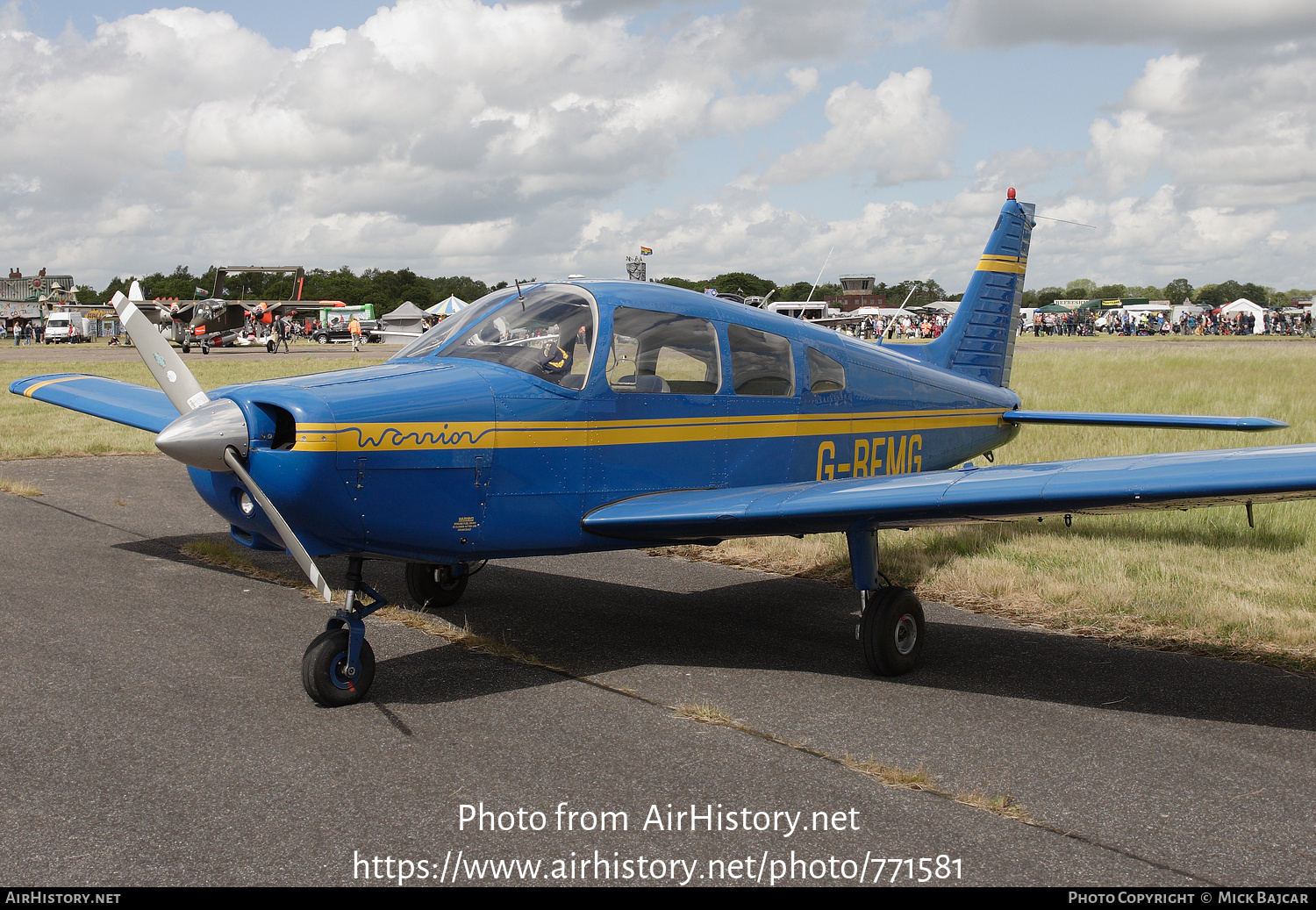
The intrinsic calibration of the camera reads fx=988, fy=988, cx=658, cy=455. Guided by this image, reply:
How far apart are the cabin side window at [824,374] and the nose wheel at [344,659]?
3.23m

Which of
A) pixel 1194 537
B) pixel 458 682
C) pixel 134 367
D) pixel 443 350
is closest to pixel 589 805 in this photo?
pixel 458 682

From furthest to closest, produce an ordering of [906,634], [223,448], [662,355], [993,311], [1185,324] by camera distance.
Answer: [1185,324] → [993,311] → [662,355] → [906,634] → [223,448]

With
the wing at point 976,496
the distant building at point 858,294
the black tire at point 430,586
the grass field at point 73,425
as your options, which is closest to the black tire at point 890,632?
the wing at point 976,496

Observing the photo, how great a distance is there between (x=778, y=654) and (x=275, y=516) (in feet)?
9.84

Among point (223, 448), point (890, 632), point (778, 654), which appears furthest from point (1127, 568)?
point (223, 448)

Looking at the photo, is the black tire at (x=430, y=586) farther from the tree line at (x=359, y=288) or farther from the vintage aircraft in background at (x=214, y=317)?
the tree line at (x=359, y=288)

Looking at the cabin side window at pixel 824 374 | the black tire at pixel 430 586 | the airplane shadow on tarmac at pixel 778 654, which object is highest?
the cabin side window at pixel 824 374

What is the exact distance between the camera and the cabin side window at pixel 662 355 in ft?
18.5

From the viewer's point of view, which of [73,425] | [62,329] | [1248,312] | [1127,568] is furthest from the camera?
[1248,312]

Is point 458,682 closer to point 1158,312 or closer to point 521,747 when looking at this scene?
point 521,747

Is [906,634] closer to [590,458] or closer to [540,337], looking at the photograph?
[590,458]

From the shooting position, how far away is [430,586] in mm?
6898

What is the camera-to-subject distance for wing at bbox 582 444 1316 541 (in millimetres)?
4281

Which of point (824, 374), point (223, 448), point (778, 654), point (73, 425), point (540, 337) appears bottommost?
point (778, 654)
